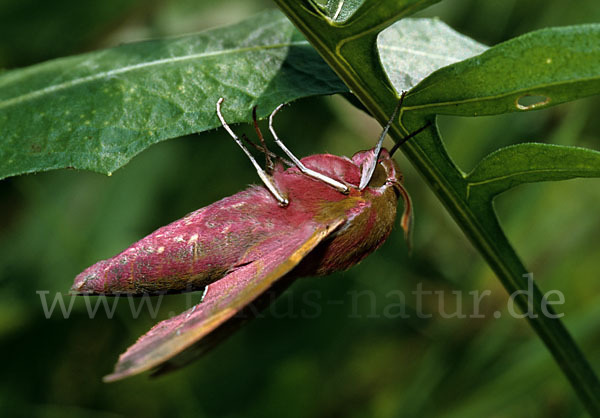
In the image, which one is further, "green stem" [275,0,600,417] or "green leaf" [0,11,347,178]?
"green leaf" [0,11,347,178]

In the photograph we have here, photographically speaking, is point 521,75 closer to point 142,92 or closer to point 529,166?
point 529,166

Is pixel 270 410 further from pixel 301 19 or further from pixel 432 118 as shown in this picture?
pixel 301 19

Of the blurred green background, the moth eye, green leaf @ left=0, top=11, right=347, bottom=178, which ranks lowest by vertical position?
the blurred green background

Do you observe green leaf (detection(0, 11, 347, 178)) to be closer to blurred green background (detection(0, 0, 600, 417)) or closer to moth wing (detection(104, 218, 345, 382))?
moth wing (detection(104, 218, 345, 382))

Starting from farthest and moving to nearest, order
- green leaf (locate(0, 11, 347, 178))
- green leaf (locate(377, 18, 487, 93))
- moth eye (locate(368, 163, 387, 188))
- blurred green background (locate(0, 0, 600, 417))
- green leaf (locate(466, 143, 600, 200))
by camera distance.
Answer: blurred green background (locate(0, 0, 600, 417)) < moth eye (locate(368, 163, 387, 188)) < green leaf (locate(377, 18, 487, 93)) < green leaf (locate(0, 11, 347, 178)) < green leaf (locate(466, 143, 600, 200))

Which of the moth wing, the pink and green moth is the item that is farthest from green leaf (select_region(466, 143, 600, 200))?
the moth wing
